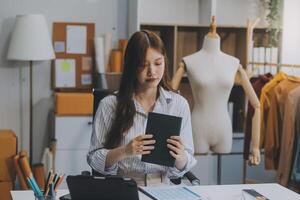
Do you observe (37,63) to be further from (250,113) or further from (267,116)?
(267,116)

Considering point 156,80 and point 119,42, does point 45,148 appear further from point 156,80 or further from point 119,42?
point 156,80

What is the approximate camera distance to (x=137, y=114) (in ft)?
7.23

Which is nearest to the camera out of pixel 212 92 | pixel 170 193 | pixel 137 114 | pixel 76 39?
pixel 170 193

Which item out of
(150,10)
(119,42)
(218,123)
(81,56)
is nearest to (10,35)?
(81,56)

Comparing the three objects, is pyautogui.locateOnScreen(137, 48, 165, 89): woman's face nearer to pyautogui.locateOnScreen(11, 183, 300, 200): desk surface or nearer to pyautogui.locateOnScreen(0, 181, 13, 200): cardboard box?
pyautogui.locateOnScreen(11, 183, 300, 200): desk surface

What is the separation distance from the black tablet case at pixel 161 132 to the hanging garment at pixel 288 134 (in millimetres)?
1854

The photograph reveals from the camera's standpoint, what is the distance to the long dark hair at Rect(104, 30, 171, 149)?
2.12 metres

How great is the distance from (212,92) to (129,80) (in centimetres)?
110

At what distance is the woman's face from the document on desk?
436 millimetres

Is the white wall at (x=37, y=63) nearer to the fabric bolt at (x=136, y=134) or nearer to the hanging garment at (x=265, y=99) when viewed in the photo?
the hanging garment at (x=265, y=99)

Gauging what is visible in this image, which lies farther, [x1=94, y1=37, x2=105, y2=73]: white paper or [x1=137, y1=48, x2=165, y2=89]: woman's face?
[x1=94, y1=37, x2=105, y2=73]: white paper

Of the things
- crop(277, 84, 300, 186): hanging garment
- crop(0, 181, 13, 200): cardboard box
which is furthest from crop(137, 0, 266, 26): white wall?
crop(0, 181, 13, 200): cardboard box

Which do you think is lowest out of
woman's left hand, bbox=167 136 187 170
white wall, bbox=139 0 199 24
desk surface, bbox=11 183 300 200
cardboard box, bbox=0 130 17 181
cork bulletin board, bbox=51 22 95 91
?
cardboard box, bbox=0 130 17 181

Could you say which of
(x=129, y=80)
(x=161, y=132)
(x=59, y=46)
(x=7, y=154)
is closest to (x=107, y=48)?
(x=59, y=46)
